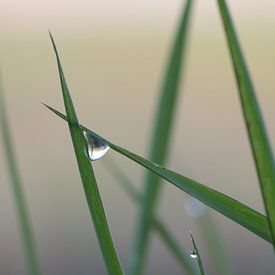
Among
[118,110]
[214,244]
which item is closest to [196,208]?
[214,244]

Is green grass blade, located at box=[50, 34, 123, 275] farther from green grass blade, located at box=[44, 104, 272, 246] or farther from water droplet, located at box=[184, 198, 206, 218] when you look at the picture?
water droplet, located at box=[184, 198, 206, 218]

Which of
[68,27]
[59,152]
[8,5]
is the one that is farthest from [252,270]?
[8,5]

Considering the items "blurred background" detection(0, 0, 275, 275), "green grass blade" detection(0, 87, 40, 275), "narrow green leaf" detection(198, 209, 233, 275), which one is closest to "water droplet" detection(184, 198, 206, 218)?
"narrow green leaf" detection(198, 209, 233, 275)

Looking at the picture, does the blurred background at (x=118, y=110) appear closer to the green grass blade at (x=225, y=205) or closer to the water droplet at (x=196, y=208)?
the water droplet at (x=196, y=208)

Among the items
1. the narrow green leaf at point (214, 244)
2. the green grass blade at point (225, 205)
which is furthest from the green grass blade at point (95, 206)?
the narrow green leaf at point (214, 244)

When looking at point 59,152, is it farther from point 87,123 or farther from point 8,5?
point 8,5

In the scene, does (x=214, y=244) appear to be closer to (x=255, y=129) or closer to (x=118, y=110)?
(x=255, y=129)
